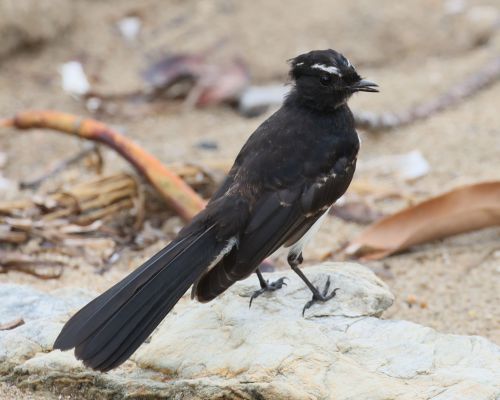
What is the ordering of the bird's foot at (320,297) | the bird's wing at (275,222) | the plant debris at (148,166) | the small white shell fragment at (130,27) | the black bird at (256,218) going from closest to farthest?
1. the black bird at (256,218)
2. the bird's wing at (275,222)
3. the bird's foot at (320,297)
4. the plant debris at (148,166)
5. the small white shell fragment at (130,27)

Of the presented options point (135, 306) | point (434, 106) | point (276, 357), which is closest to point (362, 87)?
point (276, 357)

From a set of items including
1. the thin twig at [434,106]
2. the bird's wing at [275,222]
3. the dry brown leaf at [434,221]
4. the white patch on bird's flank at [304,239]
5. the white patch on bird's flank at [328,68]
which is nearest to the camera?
the bird's wing at [275,222]

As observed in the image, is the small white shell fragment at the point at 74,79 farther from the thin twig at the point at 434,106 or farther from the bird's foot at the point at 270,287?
the bird's foot at the point at 270,287

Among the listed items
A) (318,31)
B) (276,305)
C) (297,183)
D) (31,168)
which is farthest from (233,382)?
(318,31)

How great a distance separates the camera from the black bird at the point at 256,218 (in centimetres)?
367

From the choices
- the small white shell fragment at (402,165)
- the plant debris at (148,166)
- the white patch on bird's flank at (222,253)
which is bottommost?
the white patch on bird's flank at (222,253)

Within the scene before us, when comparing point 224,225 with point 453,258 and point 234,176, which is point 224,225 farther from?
point 453,258

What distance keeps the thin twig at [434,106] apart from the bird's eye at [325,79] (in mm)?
2859

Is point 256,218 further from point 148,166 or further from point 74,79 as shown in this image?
point 74,79

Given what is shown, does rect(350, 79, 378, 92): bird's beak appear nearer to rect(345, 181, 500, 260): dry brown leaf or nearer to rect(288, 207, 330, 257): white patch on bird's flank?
rect(288, 207, 330, 257): white patch on bird's flank

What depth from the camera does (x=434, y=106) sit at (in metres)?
8.17

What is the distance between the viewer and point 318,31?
9.43m

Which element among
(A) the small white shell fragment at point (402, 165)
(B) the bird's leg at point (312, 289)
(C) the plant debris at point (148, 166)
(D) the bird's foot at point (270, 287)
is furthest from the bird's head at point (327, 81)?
(A) the small white shell fragment at point (402, 165)

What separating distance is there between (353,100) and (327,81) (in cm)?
352
